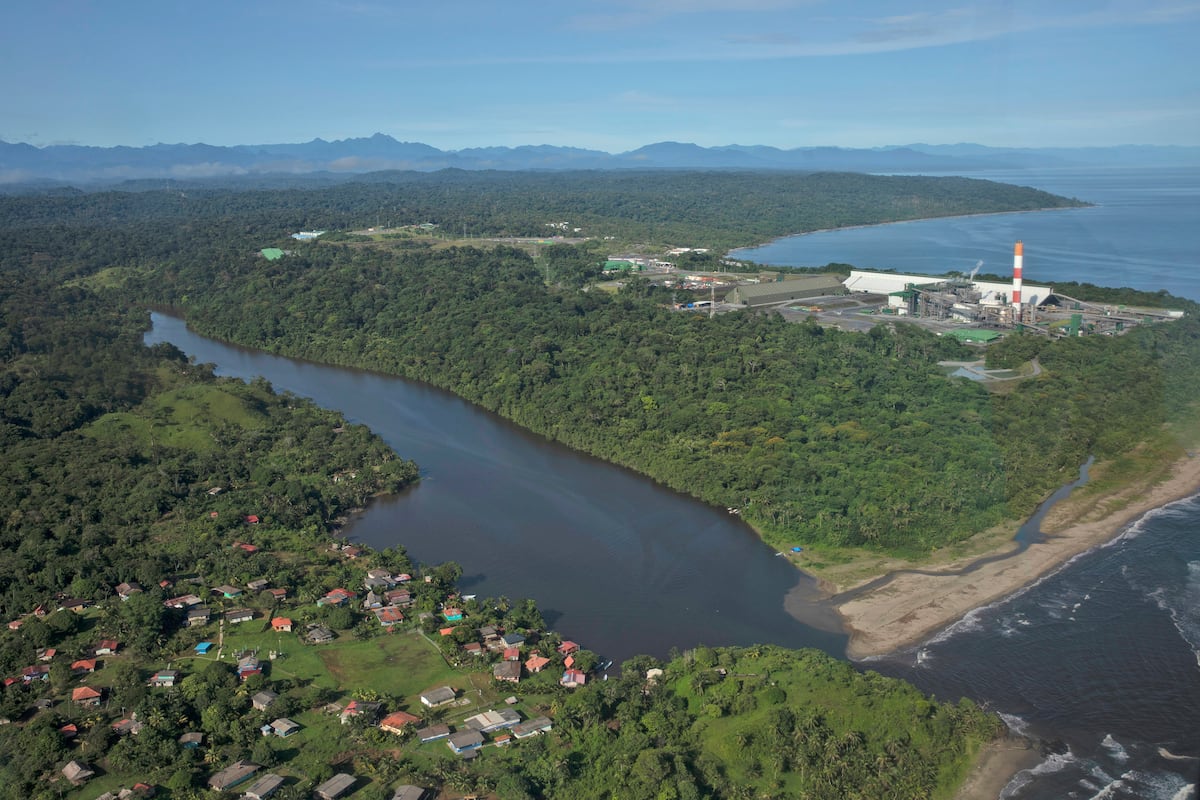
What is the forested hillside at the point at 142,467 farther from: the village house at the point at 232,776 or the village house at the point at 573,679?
the village house at the point at 573,679

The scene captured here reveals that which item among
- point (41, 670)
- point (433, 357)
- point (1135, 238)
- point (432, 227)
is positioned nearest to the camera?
→ point (41, 670)

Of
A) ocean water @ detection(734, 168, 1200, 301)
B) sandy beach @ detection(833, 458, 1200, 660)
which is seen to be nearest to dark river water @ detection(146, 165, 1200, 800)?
sandy beach @ detection(833, 458, 1200, 660)

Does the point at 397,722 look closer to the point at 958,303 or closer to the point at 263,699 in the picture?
the point at 263,699

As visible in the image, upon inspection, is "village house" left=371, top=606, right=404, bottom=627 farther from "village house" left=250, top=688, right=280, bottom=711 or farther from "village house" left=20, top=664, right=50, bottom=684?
"village house" left=20, top=664, right=50, bottom=684

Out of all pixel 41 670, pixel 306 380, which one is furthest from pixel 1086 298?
pixel 41 670

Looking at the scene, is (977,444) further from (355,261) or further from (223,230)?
(223,230)

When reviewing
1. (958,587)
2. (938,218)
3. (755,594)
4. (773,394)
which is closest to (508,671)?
(755,594)

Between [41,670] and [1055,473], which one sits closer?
[41,670]

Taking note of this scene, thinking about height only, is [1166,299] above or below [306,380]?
above
